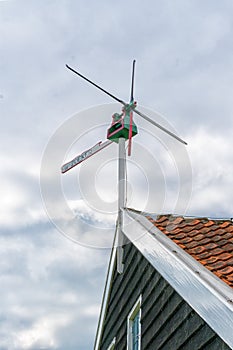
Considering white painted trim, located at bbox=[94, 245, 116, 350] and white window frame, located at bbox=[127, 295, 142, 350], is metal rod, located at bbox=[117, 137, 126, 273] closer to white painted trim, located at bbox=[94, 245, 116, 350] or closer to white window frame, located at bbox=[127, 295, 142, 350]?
white painted trim, located at bbox=[94, 245, 116, 350]

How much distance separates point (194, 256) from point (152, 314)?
53.7 inches

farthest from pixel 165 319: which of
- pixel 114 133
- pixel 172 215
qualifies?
pixel 114 133

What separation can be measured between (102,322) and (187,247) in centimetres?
423

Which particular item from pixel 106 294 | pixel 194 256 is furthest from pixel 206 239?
pixel 106 294

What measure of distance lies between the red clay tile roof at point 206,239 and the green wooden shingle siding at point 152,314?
45 centimetres

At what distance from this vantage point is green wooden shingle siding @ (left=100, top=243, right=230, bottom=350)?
5129 millimetres

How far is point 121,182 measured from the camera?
9.16 m

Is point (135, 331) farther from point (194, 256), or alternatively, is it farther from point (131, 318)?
point (194, 256)

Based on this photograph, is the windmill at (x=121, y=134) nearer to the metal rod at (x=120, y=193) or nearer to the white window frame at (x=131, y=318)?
the metal rod at (x=120, y=193)

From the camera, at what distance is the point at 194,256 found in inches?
216

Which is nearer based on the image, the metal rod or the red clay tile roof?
the red clay tile roof

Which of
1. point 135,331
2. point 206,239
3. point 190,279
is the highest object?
point 135,331

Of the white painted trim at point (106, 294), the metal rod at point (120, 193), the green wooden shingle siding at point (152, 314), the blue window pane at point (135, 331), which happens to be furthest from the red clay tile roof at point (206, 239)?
the white painted trim at point (106, 294)

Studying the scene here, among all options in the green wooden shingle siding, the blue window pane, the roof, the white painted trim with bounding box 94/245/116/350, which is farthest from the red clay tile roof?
the white painted trim with bounding box 94/245/116/350
